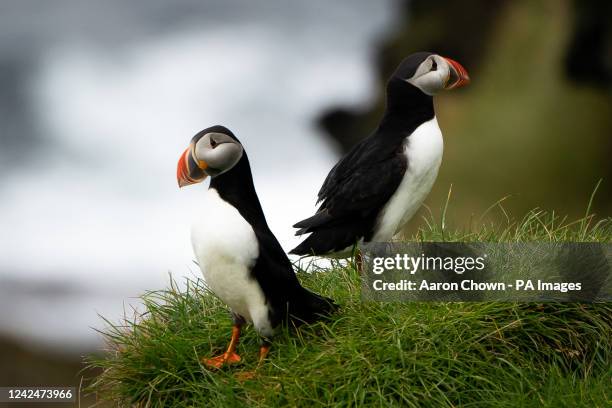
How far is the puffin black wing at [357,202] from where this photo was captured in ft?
12.5

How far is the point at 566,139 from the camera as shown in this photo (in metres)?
8.20

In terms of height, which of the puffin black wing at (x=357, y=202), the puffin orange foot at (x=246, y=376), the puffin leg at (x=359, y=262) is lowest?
the puffin orange foot at (x=246, y=376)

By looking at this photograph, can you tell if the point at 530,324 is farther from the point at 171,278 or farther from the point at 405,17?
the point at 405,17

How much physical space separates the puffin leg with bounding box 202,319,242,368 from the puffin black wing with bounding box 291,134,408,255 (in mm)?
534

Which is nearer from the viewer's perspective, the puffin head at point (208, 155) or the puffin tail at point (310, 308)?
the puffin head at point (208, 155)

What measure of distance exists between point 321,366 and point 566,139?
548 cm

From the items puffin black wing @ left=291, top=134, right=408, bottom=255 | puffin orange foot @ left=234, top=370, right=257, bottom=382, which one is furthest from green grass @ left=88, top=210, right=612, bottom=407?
puffin black wing @ left=291, top=134, right=408, bottom=255

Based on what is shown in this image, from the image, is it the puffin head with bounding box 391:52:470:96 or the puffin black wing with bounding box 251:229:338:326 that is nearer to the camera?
the puffin black wing with bounding box 251:229:338:326

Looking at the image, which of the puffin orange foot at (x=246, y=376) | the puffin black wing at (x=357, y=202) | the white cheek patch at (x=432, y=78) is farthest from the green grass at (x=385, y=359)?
the white cheek patch at (x=432, y=78)

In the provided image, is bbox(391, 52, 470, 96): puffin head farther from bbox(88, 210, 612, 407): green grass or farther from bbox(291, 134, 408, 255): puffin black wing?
bbox(88, 210, 612, 407): green grass

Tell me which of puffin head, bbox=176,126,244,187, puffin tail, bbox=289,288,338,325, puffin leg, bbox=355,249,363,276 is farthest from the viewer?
puffin leg, bbox=355,249,363,276

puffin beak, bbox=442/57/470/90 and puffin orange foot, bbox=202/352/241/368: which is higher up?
puffin beak, bbox=442/57/470/90

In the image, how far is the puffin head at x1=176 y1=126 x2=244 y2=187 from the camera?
3.12m

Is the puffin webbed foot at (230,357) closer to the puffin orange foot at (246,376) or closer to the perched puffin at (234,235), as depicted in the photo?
the puffin orange foot at (246,376)
